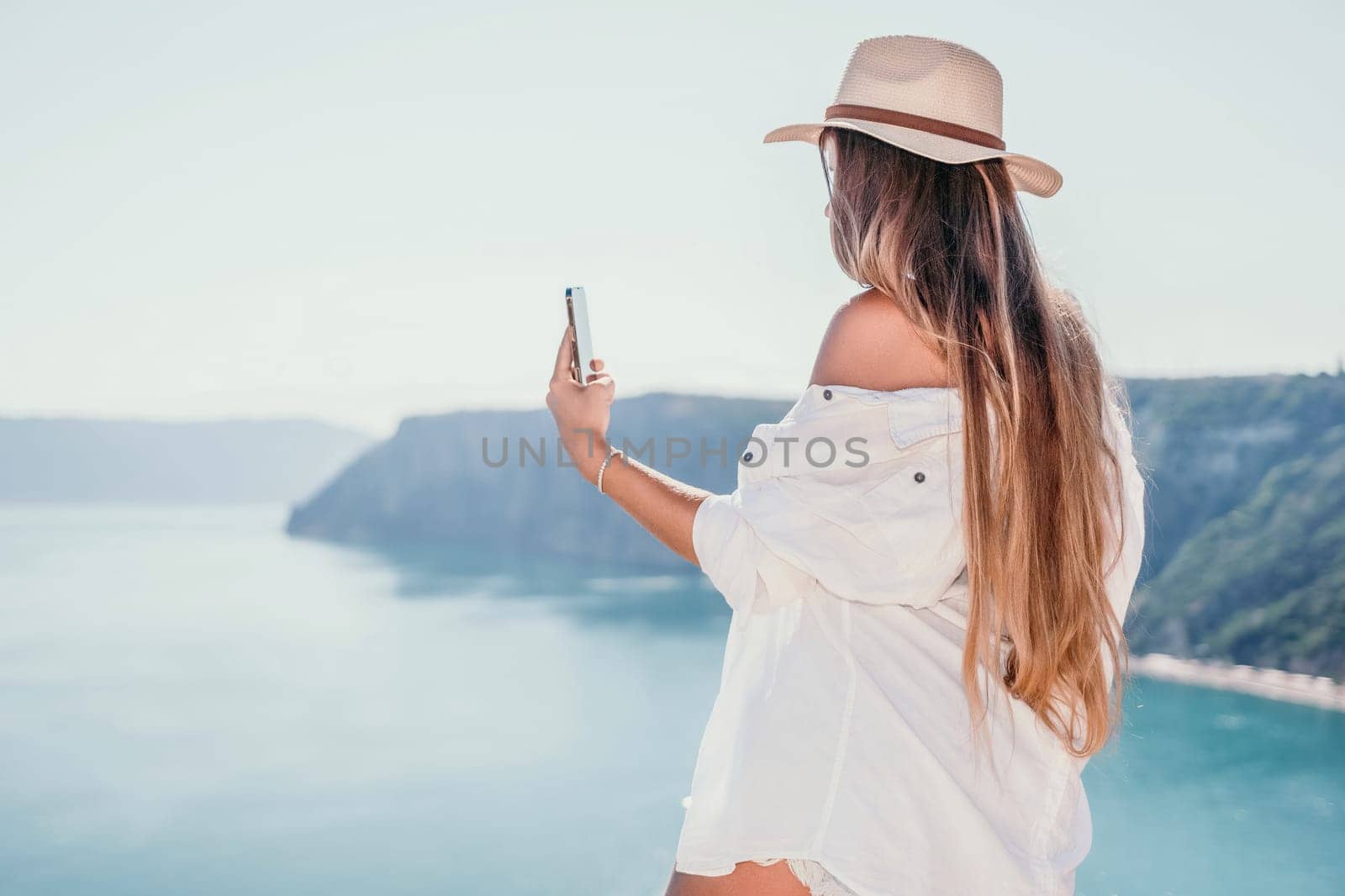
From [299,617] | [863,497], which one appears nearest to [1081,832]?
[863,497]

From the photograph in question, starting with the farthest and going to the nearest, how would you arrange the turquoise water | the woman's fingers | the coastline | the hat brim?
1. the coastline
2. the turquoise water
3. the woman's fingers
4. the hat brim

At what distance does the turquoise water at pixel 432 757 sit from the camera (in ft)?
46.7

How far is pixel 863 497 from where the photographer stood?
3.30ft

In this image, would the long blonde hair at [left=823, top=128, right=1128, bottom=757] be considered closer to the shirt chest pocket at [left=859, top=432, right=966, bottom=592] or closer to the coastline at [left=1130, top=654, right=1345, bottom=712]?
the shirt chest pocket at [left=859, top=432, right=966, bottom=592]

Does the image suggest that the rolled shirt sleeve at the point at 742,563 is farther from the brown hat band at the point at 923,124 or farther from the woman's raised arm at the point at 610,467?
the brown hat band at the point at 923,124

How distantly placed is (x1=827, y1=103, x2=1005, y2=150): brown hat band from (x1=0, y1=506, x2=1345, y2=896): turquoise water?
74cm

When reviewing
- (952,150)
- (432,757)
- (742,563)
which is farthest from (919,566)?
(432,757)

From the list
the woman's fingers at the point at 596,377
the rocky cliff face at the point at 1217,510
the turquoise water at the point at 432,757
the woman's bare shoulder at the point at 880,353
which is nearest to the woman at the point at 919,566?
the woman's bare shoulder at the point at 880,353

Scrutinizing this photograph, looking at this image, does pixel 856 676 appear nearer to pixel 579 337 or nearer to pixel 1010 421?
pixel 1010 421

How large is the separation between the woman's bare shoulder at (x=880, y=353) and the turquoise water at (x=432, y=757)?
58 cm

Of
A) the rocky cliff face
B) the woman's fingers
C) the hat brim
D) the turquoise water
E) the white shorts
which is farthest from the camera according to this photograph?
the rocky cliff face

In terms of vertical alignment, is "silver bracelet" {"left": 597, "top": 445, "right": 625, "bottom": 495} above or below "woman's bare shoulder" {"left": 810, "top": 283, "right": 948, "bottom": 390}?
below

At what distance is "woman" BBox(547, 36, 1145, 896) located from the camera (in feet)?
3.30

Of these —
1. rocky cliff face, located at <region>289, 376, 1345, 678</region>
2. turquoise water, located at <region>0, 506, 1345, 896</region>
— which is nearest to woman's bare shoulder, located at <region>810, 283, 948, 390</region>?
turquoise water, located at <region>0, 506, 1345, 896</region>
